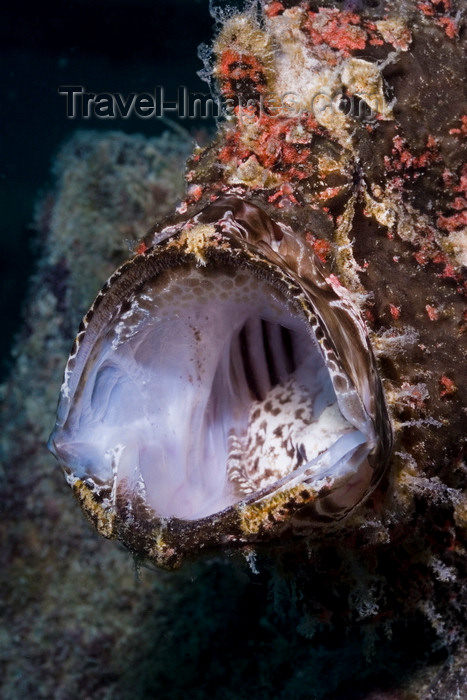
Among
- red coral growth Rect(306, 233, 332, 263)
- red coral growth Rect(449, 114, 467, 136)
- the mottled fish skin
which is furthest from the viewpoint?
red coral growth Rect(449, 114, 467, 136)

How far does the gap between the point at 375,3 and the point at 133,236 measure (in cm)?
325

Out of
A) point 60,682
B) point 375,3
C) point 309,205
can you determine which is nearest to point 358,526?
point 309,205

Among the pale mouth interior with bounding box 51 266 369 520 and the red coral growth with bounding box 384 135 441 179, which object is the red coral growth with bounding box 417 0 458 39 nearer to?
the red coral growth with bounding box 384 135 441 179

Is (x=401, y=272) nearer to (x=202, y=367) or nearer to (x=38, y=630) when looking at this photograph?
(x=202, y=367)

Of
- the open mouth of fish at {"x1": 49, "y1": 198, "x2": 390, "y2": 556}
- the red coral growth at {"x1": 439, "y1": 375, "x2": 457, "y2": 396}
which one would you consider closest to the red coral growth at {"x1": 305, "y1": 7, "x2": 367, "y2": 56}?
the open mouth of fish at {"x1": 49, "y1": 198, "x2": 390, "y2": 556}

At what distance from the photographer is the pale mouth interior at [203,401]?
2260 mm

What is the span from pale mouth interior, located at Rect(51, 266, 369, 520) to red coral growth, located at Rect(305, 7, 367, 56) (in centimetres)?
134

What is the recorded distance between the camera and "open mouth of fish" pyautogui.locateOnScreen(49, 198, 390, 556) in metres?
2.02

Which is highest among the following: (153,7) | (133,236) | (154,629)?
(153,7)

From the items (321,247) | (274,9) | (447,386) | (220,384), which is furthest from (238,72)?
(447,386)

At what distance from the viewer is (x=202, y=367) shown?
2.79 m

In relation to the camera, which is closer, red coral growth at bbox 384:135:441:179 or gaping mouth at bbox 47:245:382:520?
gaping mouth at bbox 47:245:382:520

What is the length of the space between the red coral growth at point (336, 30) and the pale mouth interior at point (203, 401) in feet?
4.40

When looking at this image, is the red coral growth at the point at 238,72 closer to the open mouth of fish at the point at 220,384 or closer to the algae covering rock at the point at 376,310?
the algae covering rock at the point at 376,310
